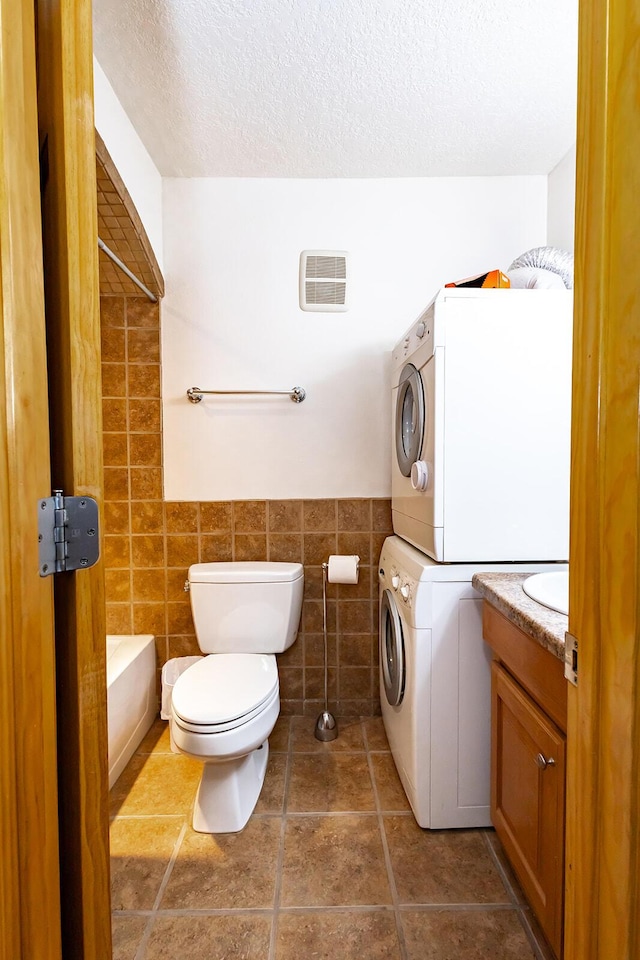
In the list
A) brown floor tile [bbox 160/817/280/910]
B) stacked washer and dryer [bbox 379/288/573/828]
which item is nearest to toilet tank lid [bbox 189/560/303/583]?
stacked washer and dryer [bbox 379/288/573/828]

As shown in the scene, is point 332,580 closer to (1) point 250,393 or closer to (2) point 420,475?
(2) point 420,475

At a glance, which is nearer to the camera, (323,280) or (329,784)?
(329,784)

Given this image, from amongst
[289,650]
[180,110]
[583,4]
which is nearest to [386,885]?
[289,650]

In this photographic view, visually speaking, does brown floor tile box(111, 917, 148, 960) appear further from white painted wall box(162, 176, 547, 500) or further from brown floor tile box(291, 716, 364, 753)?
white painted wall box(162, 176, 547, 500)

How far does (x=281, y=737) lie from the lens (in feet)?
7.07

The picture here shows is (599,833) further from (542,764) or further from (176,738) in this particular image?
(176,738)

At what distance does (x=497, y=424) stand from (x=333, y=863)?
1.47m

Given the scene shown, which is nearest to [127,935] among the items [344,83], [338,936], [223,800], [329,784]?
[223,800]

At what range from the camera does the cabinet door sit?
105 centimetres

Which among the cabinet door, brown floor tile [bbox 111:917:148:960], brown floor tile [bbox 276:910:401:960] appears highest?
the cabinet door

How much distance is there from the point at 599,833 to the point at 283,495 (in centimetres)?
186

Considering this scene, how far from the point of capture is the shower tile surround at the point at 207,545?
7.39 feet

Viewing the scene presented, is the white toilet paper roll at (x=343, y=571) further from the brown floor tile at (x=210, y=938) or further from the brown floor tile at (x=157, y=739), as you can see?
the brown floor tile at (x=210, y=938)

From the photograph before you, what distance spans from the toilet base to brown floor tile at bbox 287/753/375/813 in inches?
7.4
